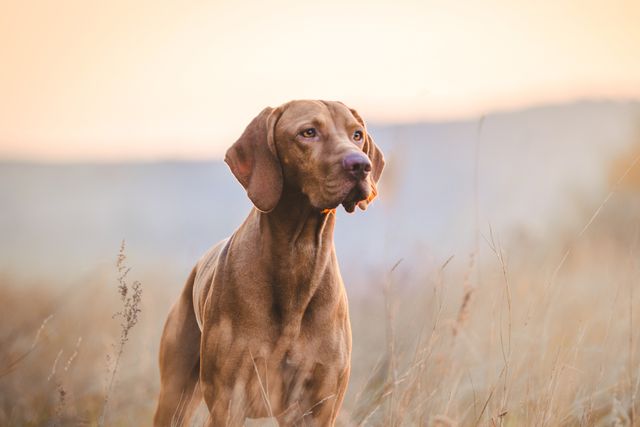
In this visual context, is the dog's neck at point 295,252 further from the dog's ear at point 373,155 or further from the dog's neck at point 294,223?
the dog's ear at point 373,155

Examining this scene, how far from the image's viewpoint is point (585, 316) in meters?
7.05

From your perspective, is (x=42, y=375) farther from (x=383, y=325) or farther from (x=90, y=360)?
(x=383, y=325)

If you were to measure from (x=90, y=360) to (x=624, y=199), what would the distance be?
23.5ft

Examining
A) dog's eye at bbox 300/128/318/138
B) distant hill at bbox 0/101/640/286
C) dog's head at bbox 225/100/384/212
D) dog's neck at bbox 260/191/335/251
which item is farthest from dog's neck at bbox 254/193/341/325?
distant hill at bbox 0/101/640/286

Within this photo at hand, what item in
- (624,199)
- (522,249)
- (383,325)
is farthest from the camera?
(624,199)

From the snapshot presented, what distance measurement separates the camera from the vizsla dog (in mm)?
4738

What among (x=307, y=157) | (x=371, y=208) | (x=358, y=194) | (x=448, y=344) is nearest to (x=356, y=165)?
(x=358, y=194)

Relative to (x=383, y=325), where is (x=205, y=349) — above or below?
above

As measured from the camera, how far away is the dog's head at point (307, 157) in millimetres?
4469

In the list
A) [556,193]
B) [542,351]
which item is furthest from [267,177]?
[556,193]

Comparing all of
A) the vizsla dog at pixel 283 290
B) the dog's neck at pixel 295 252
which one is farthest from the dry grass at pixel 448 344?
the dog's neck at pixel 295 252

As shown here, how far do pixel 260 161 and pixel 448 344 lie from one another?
2.33 metres

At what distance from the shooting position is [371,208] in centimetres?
1033

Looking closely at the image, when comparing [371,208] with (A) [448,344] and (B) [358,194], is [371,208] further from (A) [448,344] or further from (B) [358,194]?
(B) [358,194]
